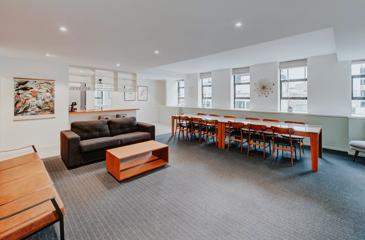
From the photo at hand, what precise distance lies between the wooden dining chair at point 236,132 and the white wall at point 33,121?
4.44 metres

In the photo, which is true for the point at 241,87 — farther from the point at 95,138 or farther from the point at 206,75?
the point at 95,138

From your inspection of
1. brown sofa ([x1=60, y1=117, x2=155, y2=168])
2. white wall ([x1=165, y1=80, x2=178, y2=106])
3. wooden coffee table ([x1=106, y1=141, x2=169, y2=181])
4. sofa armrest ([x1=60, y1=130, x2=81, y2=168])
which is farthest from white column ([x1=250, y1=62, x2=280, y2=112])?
sofa armrest ([x1=60, y1=130, x2=81, y2=168])

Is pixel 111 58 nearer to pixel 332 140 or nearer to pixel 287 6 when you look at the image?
pixel 287 6

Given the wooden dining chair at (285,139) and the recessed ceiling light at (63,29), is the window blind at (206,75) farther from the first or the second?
the recessed ceiling light at (63,29)

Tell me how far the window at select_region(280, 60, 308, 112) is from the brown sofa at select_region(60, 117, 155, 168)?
14.6 feet

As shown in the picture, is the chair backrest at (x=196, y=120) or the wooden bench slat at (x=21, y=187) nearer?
the wooden bench slat at (x=21, y=187)

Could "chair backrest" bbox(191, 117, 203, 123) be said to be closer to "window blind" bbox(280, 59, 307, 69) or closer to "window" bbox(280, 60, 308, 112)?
"window" bbox(280, 60, 308, 112)

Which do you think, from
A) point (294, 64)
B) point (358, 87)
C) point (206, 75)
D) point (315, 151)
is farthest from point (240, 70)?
point (315, 151)

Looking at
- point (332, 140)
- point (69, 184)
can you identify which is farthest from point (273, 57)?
point (69, 184)

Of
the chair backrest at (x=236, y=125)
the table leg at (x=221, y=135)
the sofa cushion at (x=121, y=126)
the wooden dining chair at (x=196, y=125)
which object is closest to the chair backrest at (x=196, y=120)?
the wooden dining chair at (x=196, y=125)

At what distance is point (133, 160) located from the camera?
378cm

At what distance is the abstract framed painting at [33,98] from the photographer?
14.3ft

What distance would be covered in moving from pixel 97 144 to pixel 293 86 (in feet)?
19.4

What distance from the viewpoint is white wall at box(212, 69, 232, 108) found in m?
7.22
